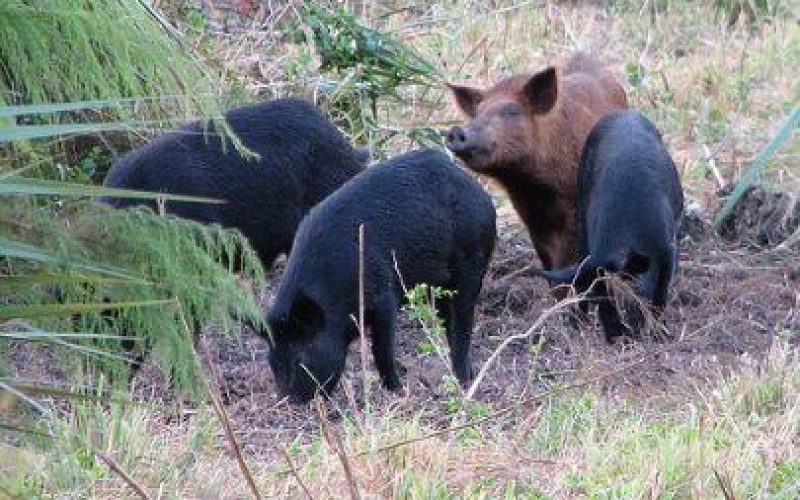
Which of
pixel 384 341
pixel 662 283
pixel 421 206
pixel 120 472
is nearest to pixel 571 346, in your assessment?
pixel 662 283

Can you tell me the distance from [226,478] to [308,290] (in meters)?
1.79

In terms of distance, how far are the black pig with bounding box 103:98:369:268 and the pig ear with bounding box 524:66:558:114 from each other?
1.41m

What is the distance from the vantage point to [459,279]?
294 inches

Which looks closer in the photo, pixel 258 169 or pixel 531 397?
pixel 531 397

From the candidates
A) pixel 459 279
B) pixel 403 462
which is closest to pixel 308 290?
pixel 459 279

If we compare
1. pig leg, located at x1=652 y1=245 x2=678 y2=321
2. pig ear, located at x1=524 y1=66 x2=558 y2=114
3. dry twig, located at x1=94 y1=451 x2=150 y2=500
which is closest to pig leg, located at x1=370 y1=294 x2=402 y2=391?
pig leg, located at x1=652 y1=245 x2=678 y2=321

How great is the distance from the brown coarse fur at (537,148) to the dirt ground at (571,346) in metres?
0.29

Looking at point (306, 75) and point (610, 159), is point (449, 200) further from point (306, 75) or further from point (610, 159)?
point (306, 75)

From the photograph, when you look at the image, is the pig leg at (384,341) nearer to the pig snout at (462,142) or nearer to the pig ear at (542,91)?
the pig snout at (462,142)

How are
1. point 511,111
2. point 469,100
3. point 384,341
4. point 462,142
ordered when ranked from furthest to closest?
1. point 469,100
2. point 511,111
3. point 462,142
4. point 384,341

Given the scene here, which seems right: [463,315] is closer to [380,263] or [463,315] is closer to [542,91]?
[380,263]

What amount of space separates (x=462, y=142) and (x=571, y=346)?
1.66 metres

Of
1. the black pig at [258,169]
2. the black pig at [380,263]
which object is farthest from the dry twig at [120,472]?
the black pig at [258,169]

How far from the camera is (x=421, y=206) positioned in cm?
729
